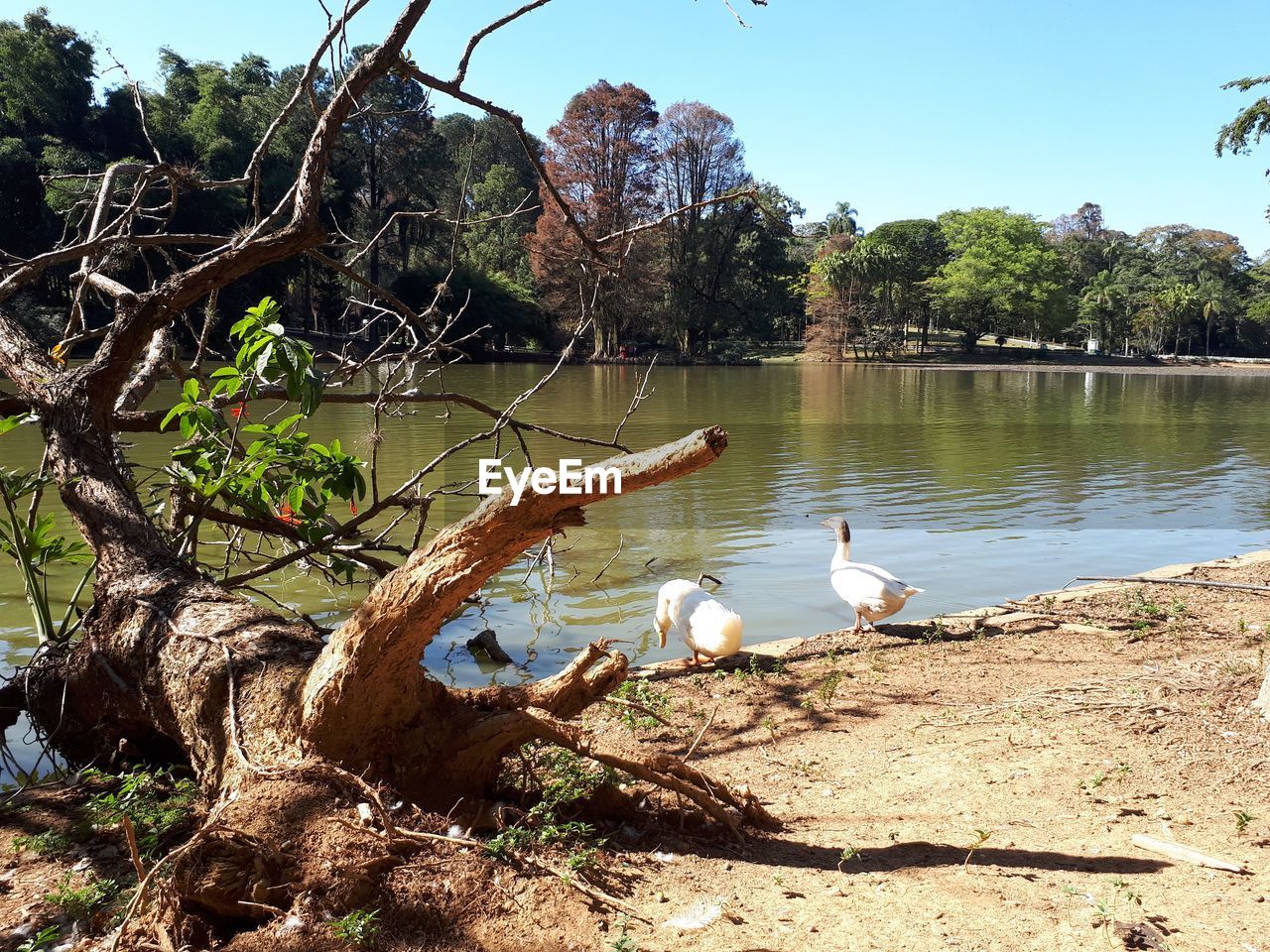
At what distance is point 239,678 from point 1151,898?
288 cm

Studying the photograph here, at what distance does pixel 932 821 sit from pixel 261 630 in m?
2.52

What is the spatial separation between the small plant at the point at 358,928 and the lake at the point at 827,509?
3.74 metres

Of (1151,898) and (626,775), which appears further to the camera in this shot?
(626,775)

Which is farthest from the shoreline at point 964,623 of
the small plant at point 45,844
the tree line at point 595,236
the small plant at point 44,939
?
the tree line at point 595,236

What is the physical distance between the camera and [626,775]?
343 cm

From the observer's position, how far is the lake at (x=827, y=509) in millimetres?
7605

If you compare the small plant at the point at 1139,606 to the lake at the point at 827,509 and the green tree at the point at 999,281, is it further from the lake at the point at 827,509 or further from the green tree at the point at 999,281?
the green tree at the point at 999,281

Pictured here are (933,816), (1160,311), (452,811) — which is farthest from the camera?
(1160,311)

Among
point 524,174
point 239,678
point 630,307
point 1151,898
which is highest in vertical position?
point 524,174

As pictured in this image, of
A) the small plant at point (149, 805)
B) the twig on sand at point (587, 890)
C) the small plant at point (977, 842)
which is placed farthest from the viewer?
the small plant at point (977, 842)

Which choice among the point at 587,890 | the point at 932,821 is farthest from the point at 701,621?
the point at 587,890

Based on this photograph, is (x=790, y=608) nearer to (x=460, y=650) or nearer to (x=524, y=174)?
(x=460, y=650)

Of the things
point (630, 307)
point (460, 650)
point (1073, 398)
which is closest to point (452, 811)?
point (460, 650)

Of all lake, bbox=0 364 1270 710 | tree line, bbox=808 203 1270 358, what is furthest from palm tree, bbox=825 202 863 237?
lake, bbox=0 364 1270 710
